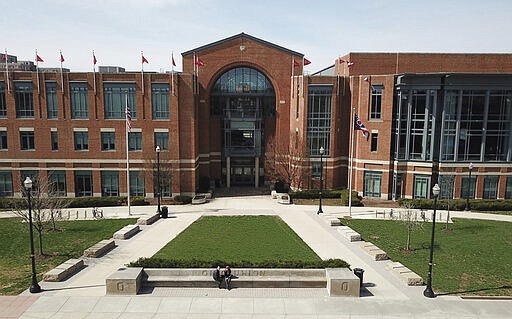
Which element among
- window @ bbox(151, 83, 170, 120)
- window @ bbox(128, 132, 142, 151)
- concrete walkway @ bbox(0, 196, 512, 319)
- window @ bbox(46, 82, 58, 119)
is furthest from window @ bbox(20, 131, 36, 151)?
concrete walkway @ bbox(0, 196, 512, 319)

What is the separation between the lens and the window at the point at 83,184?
3922 centimetres

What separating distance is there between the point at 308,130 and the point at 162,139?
15506 millimetres

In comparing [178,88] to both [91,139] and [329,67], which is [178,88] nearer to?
[91,139]

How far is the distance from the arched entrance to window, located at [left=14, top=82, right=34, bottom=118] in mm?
18732

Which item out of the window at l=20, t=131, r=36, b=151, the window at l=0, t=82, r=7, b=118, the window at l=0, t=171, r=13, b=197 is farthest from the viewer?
the window at l=0, t=171, r=13, b=197

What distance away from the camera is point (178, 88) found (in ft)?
128

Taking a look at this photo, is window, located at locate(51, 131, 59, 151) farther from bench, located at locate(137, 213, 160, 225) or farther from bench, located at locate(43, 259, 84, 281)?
bench, located at locate(43, 259, 84, 281)

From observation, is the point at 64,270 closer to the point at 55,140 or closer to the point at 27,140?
the point at 55,140

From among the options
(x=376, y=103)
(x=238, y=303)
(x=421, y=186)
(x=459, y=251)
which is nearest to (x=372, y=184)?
(x=421, y=186)

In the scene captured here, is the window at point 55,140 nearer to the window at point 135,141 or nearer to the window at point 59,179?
the window at point 59,179

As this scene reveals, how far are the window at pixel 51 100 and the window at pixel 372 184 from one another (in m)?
32.2

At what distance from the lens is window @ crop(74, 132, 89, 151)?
127ft

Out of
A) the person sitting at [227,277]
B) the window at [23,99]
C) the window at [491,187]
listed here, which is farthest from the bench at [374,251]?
the window at [23,99]

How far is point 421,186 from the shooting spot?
3803 centimetres
